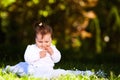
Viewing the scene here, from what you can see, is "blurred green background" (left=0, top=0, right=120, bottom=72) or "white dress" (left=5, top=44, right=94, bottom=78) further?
"blurred green background" (left=0, top=0, right=120, bottom=72)

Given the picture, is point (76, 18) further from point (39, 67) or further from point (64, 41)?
point (39, 67)

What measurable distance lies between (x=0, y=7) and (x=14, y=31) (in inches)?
54.8

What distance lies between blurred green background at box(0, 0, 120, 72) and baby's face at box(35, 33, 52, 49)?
6804mm

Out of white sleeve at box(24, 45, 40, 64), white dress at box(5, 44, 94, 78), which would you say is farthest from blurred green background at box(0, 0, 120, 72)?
white sleeve at box(24, 45, 40, 64)

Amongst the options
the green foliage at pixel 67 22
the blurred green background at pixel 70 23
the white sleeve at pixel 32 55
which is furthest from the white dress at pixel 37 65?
the green foliage at pixel 67 22

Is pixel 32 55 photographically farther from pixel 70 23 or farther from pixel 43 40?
pixel 70 23

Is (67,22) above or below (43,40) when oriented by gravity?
above

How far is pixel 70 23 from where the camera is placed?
1709 cm

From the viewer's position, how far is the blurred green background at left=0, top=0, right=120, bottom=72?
53.6 feet

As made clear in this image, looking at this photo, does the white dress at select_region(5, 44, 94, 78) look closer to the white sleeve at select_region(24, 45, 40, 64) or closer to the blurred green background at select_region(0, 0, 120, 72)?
the white sleeve at select_region(24, 45, 40, 64)

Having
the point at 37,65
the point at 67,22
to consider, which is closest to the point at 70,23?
the point at 67,22

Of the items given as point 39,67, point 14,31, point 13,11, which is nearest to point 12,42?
point 14,31

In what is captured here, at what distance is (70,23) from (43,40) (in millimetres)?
8781

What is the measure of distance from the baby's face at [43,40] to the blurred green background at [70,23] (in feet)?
22.3
